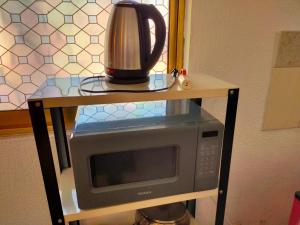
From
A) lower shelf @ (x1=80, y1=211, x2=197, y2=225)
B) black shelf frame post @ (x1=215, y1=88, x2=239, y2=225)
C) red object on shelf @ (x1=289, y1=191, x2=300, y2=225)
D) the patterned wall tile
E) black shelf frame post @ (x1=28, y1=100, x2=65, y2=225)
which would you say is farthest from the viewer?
lower shelf @ (x1=80, y1=211, x2=197, y2=225)

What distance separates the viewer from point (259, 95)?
1.07 metres

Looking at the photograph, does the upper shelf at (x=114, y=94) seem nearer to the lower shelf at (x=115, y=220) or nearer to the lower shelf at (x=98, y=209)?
the lower shelf at (x=98, y=209)

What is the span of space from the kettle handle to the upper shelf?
0.07 metres

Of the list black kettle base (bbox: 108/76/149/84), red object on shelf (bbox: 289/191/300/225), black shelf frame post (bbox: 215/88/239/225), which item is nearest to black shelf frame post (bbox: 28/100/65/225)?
black kettle base (bbox: 108/76/149/84)

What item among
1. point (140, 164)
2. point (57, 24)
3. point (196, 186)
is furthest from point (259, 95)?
point (57, 24)

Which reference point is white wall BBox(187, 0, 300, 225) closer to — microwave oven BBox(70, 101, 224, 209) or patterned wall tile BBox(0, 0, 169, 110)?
patterned wall tile BBox(0, 0, 169, 110)

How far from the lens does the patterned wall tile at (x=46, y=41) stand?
0.89 metres

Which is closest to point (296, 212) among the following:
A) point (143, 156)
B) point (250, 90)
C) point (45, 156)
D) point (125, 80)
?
point (250, 90)

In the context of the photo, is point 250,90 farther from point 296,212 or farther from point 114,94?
point 114,94

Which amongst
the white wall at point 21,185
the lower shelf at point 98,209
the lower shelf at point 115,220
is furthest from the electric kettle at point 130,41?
the lower shelf at point 115,220

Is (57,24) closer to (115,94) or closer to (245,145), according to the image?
(115,94)

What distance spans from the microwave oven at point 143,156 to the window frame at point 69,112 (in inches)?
11.2

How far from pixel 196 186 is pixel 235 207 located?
73cm

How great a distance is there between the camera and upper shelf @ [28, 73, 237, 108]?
0.57 metres
